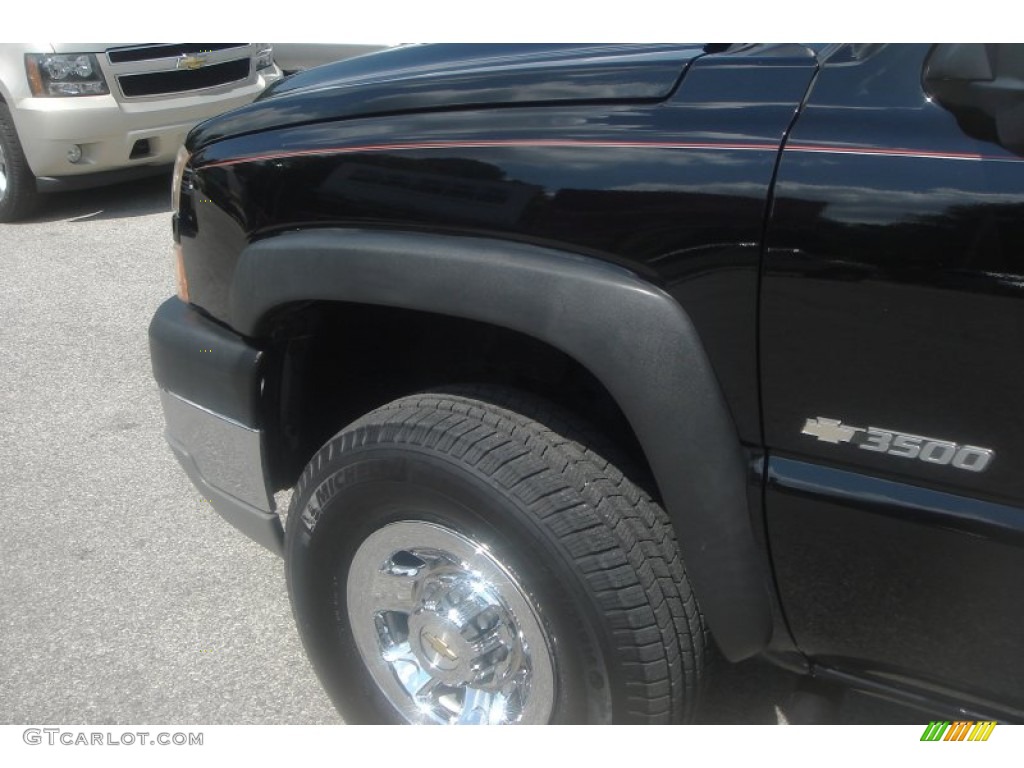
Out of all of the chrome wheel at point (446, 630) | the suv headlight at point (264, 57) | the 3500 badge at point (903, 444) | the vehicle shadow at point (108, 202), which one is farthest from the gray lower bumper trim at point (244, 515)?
the suv headlight at point (264, 57)

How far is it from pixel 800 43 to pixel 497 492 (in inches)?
35.6

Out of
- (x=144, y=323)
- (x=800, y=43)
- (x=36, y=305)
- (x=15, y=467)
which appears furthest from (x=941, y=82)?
(x=36, y=305)

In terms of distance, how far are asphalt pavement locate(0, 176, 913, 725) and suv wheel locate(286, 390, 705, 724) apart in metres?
0.44

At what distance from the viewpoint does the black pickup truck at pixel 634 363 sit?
56.5 inches

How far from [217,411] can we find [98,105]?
16.1ft

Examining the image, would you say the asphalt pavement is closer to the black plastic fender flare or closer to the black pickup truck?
the black pickup truck

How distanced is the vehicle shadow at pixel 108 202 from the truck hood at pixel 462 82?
5.03 m

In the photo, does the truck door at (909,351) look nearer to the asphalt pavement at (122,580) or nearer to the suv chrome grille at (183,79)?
the asphalt pavement at (122,580)

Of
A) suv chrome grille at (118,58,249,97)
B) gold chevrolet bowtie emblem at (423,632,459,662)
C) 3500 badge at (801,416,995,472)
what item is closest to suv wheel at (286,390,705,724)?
gold chevrolet bowtie emblem at (423,632,459,662)

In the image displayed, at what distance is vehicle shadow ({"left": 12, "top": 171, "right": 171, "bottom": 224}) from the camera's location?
707 cm

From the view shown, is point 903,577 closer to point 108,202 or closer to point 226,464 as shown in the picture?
point 226,464

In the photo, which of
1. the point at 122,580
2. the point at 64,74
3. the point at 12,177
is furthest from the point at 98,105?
the point at 122,580

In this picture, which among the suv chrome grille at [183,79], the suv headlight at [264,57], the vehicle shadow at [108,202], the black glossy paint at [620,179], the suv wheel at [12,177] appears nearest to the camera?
the black glossy paint at [620,179]

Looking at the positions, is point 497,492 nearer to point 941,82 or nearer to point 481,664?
point 481,664
